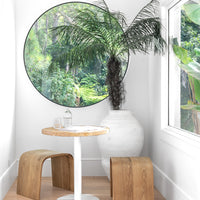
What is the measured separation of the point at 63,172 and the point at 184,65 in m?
1.69

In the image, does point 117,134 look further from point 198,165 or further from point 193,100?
point 198,165

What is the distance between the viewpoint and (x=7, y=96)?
330cm

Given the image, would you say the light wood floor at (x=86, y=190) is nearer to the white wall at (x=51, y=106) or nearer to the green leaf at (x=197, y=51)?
the white wall at (x=51, y=106)

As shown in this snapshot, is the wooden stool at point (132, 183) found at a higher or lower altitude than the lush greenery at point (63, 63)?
lower

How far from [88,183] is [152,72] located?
154 cm

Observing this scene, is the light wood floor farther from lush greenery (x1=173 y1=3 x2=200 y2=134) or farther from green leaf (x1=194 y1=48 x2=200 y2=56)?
green leaf (x1=194 y1=48 x2=200 y2=56)

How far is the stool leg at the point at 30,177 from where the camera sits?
296cm

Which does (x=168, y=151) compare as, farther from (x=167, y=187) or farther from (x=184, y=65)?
(x=184, y=65)

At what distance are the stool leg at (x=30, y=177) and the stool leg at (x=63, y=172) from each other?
1.21 feet

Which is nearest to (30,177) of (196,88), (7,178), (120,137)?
(7,178)

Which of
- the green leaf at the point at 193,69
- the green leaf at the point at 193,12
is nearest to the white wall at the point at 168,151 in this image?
the green leaf at the point at 193,69

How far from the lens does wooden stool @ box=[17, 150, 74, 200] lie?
2.97 m

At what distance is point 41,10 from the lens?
3.79m

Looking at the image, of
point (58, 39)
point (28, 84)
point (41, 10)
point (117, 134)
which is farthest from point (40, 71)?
point (117, 134)
